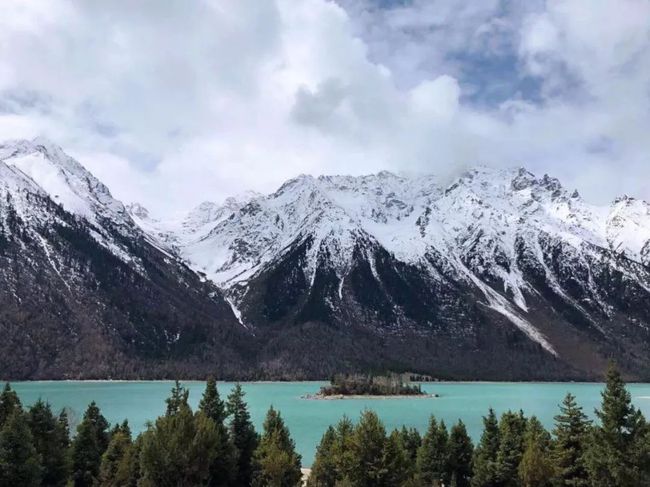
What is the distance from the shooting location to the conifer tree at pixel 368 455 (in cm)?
5103

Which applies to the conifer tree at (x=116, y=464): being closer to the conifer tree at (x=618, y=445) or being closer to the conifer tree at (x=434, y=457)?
the conifer tree at (x=434, y=457)

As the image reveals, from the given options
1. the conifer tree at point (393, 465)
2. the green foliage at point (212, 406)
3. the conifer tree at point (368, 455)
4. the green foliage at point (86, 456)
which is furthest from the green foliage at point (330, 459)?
the green foliage at point (86, 456)

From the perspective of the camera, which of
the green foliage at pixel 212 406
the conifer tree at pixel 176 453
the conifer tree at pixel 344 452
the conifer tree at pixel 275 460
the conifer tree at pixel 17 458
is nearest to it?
the conifer tree at pixel 344 452

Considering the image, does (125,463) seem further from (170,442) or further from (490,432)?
(490,432)

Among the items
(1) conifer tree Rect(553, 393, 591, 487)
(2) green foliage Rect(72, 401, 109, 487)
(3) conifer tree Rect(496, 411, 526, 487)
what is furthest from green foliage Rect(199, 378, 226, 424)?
(1) conifer tree Rect(553, 393, 591, 487)

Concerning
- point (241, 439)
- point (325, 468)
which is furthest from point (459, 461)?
point (241, 439)

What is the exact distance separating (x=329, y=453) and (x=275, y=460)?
18.0 feet

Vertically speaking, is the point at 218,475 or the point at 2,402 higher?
the point at 2,402

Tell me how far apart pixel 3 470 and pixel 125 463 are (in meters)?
9.43

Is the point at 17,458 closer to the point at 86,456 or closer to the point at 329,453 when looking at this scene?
the point at 86,456

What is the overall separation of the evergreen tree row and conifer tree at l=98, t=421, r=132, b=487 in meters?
0.10

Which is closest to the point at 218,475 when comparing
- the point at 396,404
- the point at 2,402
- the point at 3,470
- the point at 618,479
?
the point at 3,470

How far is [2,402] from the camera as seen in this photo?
6894 cm

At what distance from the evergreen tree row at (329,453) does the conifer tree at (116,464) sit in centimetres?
10
